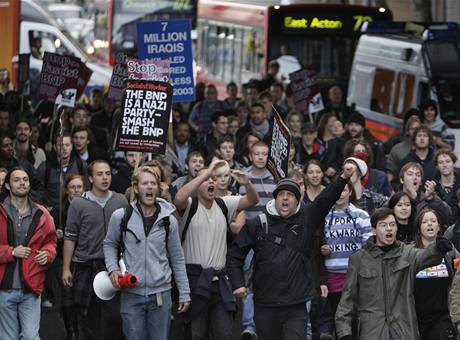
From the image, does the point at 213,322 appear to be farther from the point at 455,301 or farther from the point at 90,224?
the point at 455,301

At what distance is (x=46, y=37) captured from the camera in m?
34.3

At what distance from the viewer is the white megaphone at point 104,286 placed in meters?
11.2

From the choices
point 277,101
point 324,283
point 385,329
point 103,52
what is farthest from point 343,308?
point 103,52

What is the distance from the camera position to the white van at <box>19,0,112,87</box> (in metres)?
33.5

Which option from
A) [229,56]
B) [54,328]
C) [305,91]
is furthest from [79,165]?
[229,56]

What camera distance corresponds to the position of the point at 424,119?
19.7 m

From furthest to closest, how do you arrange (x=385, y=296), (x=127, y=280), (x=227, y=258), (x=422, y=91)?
(x=422, y=91) < (x=227, y=258) < (x=127, y=280) < (x=385, y=296)

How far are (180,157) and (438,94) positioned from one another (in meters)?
5.46

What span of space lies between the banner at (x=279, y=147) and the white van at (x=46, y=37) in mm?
21035

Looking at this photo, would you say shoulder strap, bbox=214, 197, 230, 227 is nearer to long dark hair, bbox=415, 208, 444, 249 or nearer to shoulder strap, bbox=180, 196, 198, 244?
shoulder strap, bbox=180, 196, 198, 244

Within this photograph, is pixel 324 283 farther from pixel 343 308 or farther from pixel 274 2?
pixel 274 2

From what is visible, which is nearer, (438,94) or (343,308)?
(343,308)

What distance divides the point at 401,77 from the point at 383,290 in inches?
508

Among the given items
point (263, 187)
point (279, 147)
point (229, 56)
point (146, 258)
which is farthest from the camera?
point (229, 56)
